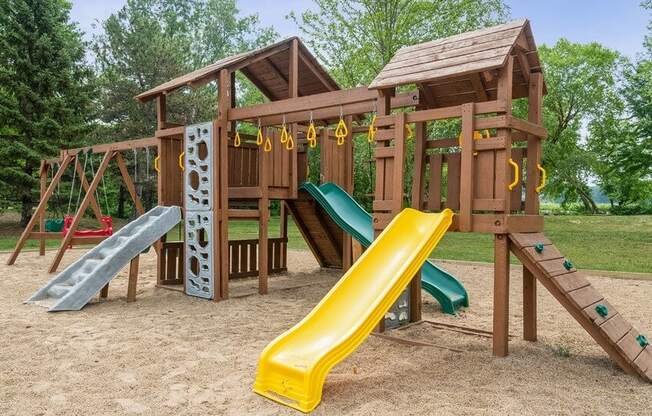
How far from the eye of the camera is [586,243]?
1468 centimetres

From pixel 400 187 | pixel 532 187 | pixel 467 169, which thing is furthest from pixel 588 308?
pixel 400 187

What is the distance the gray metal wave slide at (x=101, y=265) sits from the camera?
6691 mm

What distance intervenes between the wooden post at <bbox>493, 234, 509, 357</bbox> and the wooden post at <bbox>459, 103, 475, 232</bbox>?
317mm

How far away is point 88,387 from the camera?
3.85 m

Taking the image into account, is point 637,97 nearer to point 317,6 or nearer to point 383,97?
point 317,6

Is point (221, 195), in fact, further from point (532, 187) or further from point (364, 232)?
point (532, 187)

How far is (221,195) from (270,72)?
2.69m

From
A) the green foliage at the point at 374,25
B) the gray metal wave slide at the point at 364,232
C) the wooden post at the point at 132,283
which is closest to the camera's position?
the gray metal wave slide at the point at 364,232

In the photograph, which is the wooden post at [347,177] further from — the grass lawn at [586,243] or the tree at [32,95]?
the tree at [32,95]

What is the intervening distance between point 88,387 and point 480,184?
144 inches

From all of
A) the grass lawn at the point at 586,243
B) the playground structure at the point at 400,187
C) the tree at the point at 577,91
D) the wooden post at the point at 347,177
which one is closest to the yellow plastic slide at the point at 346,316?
the playground structure at the point at 400,187

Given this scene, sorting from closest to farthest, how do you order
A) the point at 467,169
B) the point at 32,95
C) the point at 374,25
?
1. the point at 467,169
2. the point at 374,25
3. the point at 32,95

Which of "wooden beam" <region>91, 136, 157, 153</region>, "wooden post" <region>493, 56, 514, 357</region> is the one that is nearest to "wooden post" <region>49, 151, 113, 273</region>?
"wooden beam" <region>91, 136, 157, 153</region>

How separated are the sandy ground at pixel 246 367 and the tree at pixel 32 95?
14.5 metres
